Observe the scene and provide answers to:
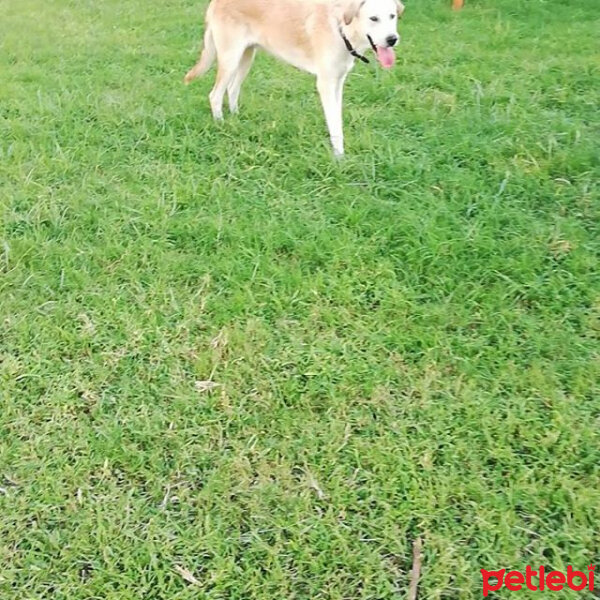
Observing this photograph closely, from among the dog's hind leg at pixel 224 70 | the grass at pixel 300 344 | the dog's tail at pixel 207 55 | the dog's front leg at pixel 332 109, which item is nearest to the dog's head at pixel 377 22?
the dog's front leg at pixel 332 109

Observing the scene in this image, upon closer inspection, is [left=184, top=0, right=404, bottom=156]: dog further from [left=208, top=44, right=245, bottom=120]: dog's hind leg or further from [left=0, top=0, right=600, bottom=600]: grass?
[left=0, top=0, right=600, bottom=600]: grass

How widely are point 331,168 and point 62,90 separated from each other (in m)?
2.57

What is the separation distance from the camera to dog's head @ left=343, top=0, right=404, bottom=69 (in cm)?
353

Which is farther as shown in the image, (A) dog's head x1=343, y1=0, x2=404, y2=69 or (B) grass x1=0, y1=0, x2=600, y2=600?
(A) dog's head x1=343, y1=0, x2=404, y2=69

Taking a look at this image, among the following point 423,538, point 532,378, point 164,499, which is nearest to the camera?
point 423,538

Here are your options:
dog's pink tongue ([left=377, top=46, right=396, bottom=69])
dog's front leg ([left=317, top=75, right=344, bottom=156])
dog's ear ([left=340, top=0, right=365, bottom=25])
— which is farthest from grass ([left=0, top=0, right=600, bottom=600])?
dog's ear ([left=340, top=0, right=365, bottom=25])

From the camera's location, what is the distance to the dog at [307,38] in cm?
357

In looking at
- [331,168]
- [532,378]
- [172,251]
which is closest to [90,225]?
[172,251]

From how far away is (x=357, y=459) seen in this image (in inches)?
86.1

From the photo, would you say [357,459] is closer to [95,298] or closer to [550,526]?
[550,526]

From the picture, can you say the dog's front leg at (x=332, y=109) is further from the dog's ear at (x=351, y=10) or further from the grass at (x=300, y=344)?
the dog's ear at (x=351, y=10)

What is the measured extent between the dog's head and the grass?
550 mm

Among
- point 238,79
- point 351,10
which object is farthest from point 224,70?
point 351,10

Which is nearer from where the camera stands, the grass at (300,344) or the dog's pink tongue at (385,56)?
the grass at (300,344)
